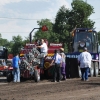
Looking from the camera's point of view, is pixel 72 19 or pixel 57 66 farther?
pixel 72 19

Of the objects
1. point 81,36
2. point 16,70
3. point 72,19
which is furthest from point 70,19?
point 16,70

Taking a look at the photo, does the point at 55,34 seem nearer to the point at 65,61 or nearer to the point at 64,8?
the point at 64,8

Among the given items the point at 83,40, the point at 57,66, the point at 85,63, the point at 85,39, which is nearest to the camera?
the point at 57,66

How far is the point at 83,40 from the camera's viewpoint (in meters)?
30.8

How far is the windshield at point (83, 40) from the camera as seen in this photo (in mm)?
30344

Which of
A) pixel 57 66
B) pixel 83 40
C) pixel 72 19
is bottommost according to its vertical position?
pixel 57 66

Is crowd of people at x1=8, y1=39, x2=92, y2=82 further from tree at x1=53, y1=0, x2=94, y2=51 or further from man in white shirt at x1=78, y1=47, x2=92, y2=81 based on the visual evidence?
tree at x1=53, y1=0, x2=94, y2=51

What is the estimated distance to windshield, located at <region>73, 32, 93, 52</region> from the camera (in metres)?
30.3

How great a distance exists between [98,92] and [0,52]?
28461 mm

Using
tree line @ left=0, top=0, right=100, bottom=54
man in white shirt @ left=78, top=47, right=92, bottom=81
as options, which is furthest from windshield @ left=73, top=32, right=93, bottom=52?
tree line @ left=0, top=0, right=100, bottom=54

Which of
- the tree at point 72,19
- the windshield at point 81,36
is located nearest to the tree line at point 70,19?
the tree at point 72,19

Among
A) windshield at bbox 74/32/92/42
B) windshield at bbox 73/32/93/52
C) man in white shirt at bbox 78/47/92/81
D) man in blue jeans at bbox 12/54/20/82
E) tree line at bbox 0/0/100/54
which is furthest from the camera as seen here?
tree line at bbox 0/0/100/54

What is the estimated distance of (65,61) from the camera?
80.4ft

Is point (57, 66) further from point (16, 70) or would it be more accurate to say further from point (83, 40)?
point (83, 40)
